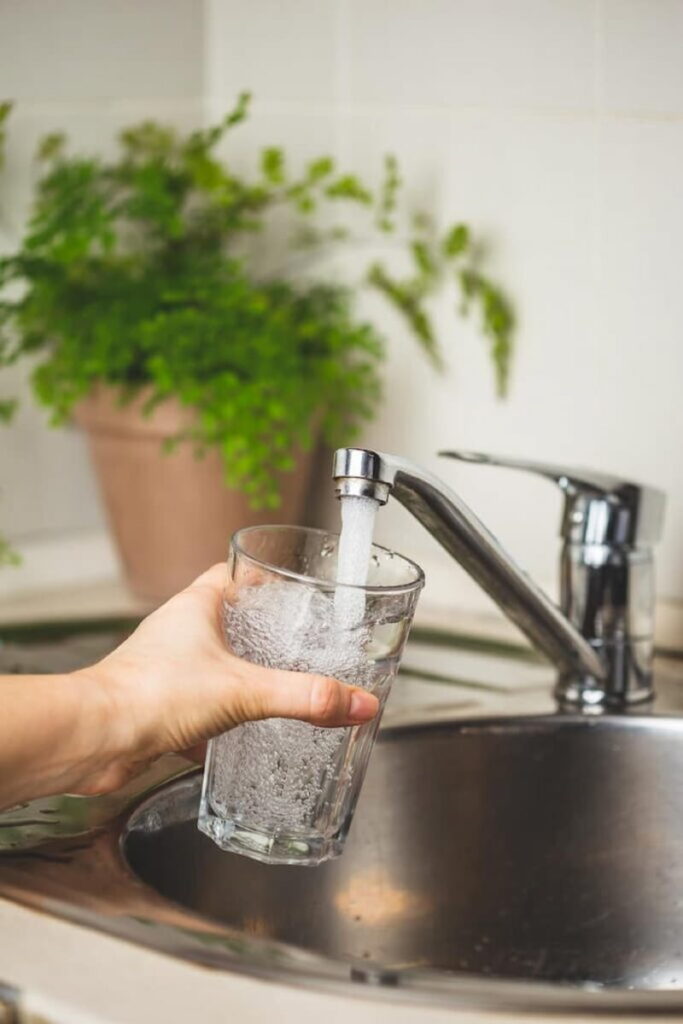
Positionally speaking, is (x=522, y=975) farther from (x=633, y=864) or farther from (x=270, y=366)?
(x=270, y=366)

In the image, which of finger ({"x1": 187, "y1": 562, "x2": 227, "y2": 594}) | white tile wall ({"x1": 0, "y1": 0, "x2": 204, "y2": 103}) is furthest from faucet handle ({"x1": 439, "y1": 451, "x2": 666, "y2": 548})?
white tile wall ({"x1": 0, "y1": 0, "x2": 204, "y2": 103})

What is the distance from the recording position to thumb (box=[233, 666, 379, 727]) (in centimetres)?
65

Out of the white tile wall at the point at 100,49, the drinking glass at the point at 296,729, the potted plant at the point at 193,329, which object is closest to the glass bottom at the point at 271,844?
the drinking glass at the point at 296,729

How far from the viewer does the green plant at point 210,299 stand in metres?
1.25

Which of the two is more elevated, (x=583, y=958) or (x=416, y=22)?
(x=416, y=22)

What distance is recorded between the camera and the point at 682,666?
1.17 meters

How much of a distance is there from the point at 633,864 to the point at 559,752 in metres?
0.09

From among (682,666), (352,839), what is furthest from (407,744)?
(682,666)

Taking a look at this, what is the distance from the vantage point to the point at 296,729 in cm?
70

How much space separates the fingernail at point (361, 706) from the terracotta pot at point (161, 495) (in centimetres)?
66

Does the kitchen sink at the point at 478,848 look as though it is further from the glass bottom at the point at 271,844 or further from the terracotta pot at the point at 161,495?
the terracotta pot at the point at 161,495

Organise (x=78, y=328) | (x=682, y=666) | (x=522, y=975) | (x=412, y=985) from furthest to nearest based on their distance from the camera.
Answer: (x=78, y=328) → (x=682, y=666) → (x=522, y=975) → (x=412, y=985)

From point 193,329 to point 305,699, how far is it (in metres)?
0.66

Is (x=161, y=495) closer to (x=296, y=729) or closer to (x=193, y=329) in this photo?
(x=193, y=329)
